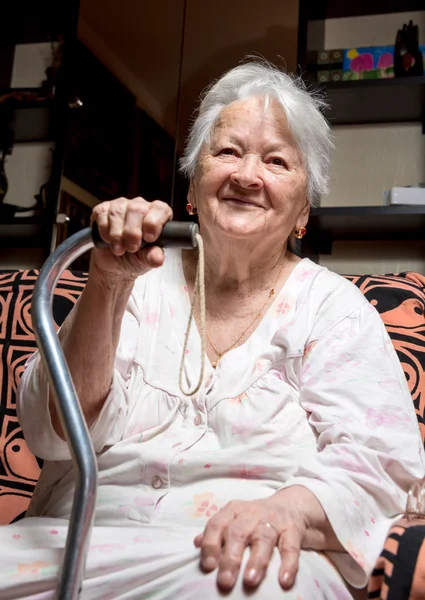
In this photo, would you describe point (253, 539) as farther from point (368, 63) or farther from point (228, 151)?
point (368, 63)

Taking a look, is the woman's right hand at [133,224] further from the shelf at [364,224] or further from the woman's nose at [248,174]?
the shelf at [364,224]

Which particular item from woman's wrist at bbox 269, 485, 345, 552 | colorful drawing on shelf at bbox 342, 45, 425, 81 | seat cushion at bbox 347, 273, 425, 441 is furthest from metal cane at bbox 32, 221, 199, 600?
colorful drawing on shelf at bbox 342, 45, 425, 81

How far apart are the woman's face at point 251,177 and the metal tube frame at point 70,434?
644 mm

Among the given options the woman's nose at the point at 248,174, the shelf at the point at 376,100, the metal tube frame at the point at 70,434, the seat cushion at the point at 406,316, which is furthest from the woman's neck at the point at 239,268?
the shelf at the point at 376,100

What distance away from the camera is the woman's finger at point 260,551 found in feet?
2.80

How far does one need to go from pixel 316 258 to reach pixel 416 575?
1725 millimetres

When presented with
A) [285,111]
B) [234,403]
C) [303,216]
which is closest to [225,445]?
[234,403]

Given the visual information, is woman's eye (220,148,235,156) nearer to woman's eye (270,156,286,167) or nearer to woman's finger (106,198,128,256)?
woman's eye (270,156,286,167)

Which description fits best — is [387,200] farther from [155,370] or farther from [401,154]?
[155,370]

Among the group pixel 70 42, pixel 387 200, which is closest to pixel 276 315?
pixel 387 200

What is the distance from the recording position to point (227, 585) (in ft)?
2.79

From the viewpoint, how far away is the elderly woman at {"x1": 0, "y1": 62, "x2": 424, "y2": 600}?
3.00 ft

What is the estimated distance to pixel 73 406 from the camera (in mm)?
745

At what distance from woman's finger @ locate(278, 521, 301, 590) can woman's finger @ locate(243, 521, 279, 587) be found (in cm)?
1
